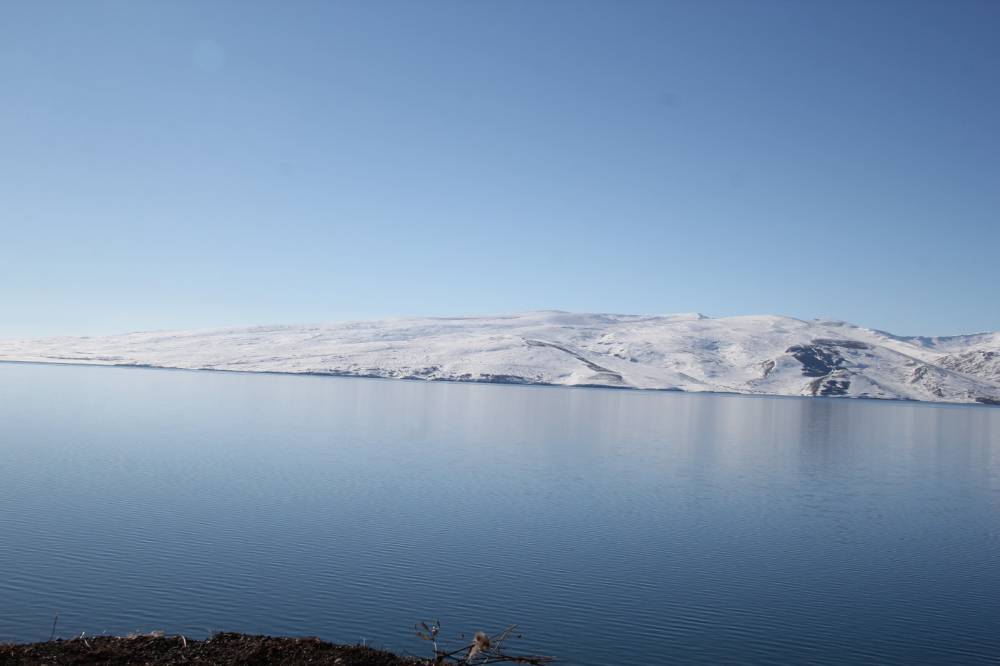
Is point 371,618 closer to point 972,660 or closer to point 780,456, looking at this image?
point 972,660

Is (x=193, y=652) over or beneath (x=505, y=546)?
over

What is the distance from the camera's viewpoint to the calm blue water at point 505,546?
20047mm

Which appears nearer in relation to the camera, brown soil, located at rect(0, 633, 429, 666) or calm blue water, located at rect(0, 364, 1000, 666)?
brown soil, located at rect(0, 633, 429, 666)

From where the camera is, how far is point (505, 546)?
2886 cm

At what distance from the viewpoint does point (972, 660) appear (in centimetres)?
1944

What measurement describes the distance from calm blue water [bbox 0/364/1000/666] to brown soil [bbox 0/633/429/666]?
260 centimetres

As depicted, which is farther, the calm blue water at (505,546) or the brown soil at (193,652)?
the calm blue water at (505,546)

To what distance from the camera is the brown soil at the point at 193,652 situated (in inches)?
573

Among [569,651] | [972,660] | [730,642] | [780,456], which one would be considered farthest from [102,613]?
[780,456]

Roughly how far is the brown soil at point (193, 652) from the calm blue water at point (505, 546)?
8.52 feet

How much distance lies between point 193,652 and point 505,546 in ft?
49.4

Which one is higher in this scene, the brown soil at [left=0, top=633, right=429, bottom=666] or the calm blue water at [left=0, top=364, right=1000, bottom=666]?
the brown soil at [left=0, top=633, right=429, bottom=666]

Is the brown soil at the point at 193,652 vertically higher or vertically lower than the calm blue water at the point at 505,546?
higher

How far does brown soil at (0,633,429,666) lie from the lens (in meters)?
14.5
